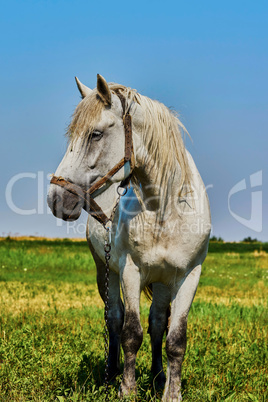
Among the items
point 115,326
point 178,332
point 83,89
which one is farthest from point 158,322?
point 83,89

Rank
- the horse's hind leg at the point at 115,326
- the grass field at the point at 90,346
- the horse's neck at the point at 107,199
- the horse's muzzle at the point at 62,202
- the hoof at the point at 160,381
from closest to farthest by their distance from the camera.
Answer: the horse's muzzle at the point at 62,202
the horse's neck at the point at 107,199
the grass field at the point at 90,346
the hoof at the point at 160,381
the horse's hind leg at the point at 115,326

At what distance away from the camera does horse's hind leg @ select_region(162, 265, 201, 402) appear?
4.27 meters

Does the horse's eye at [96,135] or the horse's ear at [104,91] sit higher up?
the horse's ear at [104,91]

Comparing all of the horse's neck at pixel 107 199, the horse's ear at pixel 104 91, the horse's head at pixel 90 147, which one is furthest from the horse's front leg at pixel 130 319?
the horse's ear at pixel 104 91

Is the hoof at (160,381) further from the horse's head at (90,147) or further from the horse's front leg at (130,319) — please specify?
the horse's head at (90,147)

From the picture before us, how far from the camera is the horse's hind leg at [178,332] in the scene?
4266 millimetres

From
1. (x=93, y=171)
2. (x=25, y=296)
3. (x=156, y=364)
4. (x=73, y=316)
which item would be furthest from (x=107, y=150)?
(x=25, y=296)

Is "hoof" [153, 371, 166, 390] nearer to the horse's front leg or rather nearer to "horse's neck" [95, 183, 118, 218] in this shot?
the horse's front leg

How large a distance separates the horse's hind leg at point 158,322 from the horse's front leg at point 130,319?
690 mm

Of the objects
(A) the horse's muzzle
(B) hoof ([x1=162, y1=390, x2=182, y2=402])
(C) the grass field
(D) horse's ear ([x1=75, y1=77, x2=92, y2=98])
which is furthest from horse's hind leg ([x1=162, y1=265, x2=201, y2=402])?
(D) horse's ear ([x1=75, y1=77, x2=92, y2=98])

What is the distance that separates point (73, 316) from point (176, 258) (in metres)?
4.98

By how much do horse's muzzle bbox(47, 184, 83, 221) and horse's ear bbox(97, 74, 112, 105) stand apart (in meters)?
0.74

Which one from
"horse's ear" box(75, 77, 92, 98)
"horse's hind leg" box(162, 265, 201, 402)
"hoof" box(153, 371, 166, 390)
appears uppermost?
"horse's ear" box(75, 77, 92, 98)

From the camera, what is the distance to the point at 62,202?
12.1ft
